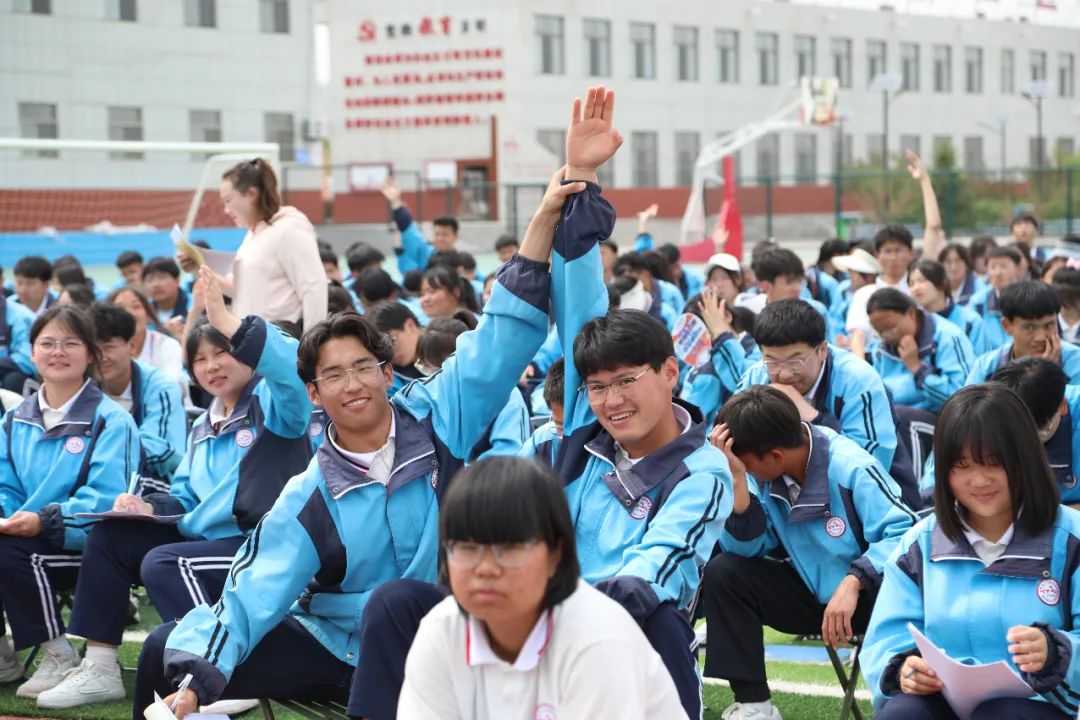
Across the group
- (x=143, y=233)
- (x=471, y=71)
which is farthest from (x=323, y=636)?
(x=471, y=71)

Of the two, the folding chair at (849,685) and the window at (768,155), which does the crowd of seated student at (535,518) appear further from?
the window at (768,155)

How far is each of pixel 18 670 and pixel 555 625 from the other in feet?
11.3

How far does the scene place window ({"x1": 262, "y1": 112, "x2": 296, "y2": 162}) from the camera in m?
28.1

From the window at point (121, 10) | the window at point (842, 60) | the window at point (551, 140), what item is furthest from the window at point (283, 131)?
the window at point (842, 60)

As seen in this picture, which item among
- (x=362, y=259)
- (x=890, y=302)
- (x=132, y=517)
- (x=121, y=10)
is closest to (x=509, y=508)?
(x=132, y=517)

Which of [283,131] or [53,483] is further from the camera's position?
[283,131]

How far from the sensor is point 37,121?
24.7 metres

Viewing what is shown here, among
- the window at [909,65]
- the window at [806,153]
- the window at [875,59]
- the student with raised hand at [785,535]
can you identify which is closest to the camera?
the student with raised hand at [785,535]

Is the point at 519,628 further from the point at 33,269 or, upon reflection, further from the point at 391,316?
the point at 33,269

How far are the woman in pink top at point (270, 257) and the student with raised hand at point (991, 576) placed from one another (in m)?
3.78

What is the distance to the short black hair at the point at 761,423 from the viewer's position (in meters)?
3.96

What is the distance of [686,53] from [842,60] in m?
6.34

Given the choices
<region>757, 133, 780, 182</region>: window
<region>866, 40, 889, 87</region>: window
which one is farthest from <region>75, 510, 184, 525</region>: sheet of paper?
<region>866, 40, 889, 87</region>: window

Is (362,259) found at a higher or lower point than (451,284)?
higher
